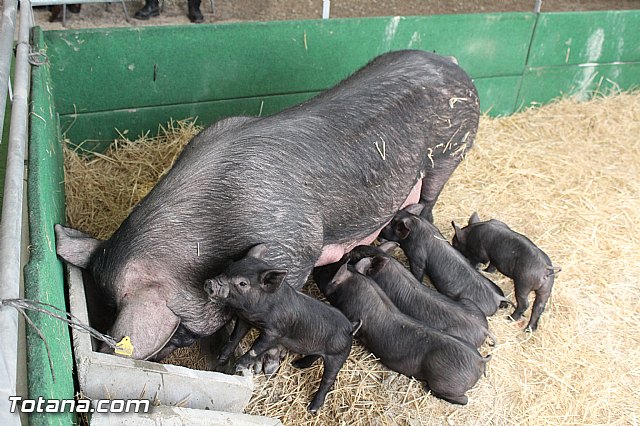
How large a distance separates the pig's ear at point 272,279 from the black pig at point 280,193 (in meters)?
0.21

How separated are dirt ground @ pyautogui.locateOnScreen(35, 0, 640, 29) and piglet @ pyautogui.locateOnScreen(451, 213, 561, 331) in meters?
2.62

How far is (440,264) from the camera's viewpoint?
3539 mm

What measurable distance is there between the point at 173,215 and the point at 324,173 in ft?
2.49

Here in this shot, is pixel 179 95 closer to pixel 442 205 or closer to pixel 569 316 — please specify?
pixel 442 205

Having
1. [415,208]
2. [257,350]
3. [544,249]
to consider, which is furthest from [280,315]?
[544,249]

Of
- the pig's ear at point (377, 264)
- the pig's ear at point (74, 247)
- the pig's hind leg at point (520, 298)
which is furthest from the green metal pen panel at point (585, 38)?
the pig's ear at point (74, 247)

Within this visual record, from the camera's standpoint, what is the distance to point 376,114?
3229 millimetres

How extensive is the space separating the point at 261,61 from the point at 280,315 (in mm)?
2360

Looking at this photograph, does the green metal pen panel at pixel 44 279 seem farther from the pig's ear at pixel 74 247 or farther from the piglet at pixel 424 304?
the piglet at pixel 424 304

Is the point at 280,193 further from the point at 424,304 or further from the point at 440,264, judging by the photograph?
the point at 440,264

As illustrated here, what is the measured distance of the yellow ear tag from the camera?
224cm

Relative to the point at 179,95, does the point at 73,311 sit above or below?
below

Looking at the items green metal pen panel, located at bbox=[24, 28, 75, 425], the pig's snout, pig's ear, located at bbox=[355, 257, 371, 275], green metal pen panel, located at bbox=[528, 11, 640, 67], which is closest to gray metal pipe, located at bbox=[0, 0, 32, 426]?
green metal pen panel, located at bbox=[24, 28, 75, 425]

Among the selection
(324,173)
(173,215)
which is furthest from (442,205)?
(173,215)
